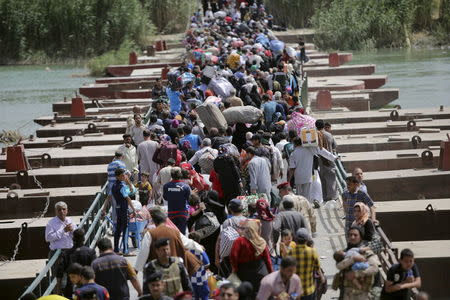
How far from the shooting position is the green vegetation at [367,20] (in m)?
64.1

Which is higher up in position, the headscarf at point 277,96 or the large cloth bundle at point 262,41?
the headscarf at point 277,96

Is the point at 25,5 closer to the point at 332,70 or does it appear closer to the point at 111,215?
the point at 332,70

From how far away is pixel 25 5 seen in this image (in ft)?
232

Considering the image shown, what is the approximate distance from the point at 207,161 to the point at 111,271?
573 cm

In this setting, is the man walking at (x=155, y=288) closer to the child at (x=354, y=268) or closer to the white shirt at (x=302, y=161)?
the child at (x=354, y=268)

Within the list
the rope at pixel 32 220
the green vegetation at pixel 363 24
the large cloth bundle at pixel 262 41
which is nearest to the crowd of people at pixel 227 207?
the rope at pixel 32 220

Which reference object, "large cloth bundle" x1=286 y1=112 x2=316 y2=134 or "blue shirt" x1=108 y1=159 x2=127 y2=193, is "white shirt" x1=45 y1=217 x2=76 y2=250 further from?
"large cloth bundle" x1=286 y1=112 x2=316 y2=134

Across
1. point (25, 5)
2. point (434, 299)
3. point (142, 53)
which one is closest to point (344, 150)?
point (434, 299)

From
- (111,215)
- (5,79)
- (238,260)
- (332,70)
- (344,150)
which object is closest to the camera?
(238,260)

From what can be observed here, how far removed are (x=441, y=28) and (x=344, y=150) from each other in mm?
41577

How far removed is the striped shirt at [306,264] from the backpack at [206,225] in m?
2.20

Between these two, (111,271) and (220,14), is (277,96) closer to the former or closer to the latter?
(111,271)

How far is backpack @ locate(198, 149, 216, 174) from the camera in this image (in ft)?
58.1

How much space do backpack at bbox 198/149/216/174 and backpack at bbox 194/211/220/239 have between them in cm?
342
